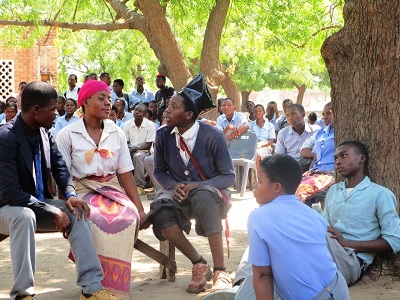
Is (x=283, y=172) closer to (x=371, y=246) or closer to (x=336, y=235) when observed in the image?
(x=336, y=235)

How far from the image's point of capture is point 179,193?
6.32 metres

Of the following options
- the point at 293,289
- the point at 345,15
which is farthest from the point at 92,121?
the point at 293,289

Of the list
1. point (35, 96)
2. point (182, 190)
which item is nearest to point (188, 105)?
point (182, 190)

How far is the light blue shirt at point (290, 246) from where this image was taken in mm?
4211

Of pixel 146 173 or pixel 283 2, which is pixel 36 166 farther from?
pixel 283 2

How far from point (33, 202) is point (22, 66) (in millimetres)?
20741

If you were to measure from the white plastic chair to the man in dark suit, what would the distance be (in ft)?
26.3

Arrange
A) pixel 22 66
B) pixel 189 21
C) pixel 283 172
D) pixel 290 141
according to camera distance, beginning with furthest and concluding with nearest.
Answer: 1. pixel 22 66
2. pixel 189 21
3. pixel 290 141
4. pixel 283 172

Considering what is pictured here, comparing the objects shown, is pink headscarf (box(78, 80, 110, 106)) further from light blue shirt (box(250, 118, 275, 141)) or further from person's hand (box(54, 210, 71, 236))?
light blue shirt (box(250, 118, 275, 141))

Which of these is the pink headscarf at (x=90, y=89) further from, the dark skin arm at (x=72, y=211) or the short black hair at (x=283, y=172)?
the short black hair at (x=283, y=172)

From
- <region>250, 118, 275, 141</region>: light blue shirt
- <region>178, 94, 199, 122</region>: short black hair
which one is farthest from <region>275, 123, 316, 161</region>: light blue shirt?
<region>178, 94, 199, 122</region>: short black hair

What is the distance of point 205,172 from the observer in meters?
6.60

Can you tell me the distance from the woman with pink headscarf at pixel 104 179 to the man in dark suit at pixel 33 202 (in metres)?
0.23

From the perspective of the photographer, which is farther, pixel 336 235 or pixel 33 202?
pixel 336 235
